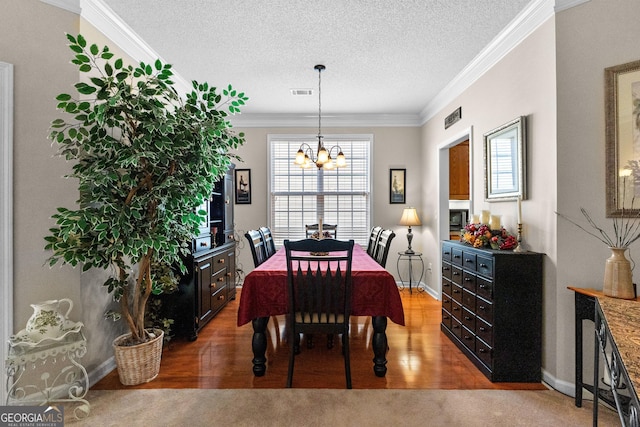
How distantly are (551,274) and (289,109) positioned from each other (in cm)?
388

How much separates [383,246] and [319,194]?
7.09 ft

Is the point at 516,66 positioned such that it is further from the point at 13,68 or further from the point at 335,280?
the point at 13,68

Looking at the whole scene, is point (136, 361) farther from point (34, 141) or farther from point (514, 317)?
point (514, 317)

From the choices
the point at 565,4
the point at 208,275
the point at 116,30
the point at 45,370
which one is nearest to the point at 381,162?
the point at 565,4

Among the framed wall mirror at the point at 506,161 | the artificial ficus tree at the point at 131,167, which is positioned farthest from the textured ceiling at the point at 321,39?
the framed wall mirror at the point at 506,161

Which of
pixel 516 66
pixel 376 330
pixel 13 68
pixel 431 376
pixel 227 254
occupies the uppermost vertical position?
pixel 516 66

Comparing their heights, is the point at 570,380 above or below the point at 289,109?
below

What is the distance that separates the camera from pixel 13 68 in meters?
1.96

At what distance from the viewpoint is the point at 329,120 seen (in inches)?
198

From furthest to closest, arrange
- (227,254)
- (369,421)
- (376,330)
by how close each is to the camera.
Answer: (227,254) → (376,330) → (369,421)

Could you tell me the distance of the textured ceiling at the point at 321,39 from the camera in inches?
92.3

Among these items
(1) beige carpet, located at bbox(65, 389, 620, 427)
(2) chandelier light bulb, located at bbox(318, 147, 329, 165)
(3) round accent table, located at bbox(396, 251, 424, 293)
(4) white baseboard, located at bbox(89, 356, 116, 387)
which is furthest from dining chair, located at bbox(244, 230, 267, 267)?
(3) round accent table, located at bbox(396, 251, 424, 293)

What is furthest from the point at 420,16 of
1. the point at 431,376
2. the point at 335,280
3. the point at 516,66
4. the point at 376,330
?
the point at 431,376

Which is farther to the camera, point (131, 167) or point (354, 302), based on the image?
point (354, 302)
